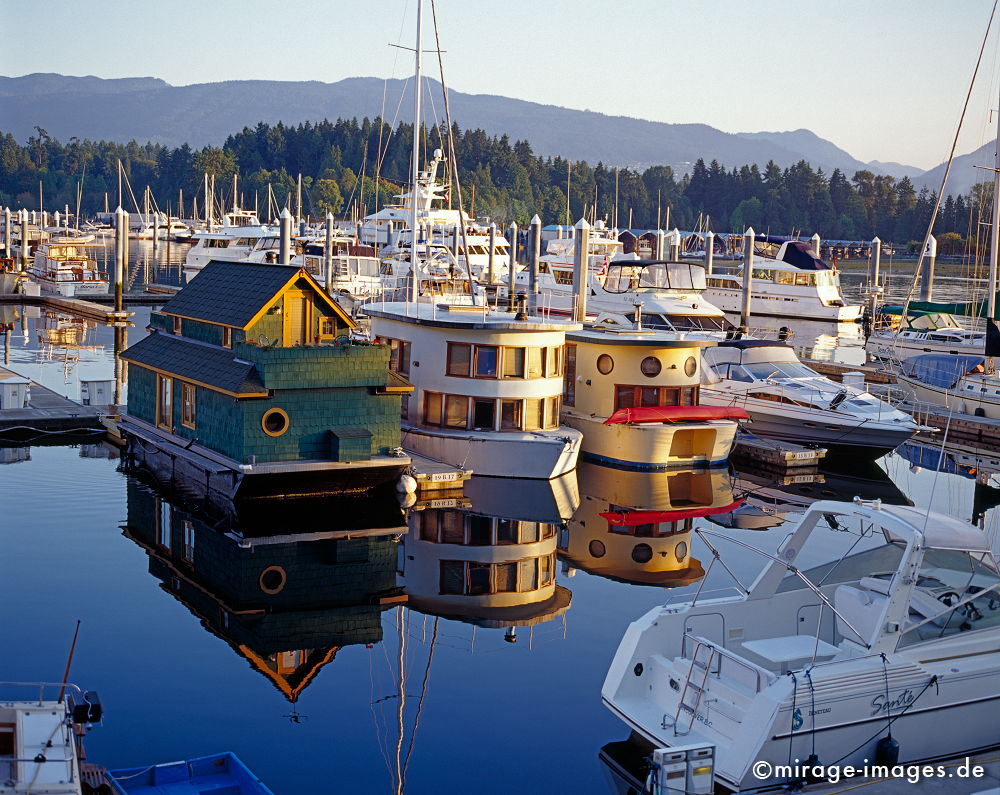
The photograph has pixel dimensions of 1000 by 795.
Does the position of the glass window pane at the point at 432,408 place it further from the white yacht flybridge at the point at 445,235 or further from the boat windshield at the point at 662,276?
the white yacht flybridge at the point at 445,235

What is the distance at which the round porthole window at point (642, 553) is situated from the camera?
70.5 feet

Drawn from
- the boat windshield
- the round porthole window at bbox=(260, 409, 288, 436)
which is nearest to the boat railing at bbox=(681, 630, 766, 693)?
the round porthole window at bbox=(260, 409, 288, 436)

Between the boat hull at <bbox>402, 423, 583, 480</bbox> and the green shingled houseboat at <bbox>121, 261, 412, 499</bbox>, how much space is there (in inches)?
71.1

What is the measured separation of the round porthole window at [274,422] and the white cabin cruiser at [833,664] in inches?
424

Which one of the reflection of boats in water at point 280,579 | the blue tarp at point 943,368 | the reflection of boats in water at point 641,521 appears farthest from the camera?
the blue tarp at point 943,368

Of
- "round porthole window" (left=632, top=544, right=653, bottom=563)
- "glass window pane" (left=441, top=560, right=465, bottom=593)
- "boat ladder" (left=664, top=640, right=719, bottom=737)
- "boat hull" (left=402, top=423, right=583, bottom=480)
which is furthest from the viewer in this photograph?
"boat hull" (left=402, top=423, right=583, bottom=480)

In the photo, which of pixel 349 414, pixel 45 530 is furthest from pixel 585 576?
pixel 45 530

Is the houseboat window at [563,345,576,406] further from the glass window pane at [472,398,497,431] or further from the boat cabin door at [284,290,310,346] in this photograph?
the boat cabin door at [284,290,310,346]

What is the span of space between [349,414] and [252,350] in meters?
2.09

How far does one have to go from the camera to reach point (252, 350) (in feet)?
75.0

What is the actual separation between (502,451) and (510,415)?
1.02m

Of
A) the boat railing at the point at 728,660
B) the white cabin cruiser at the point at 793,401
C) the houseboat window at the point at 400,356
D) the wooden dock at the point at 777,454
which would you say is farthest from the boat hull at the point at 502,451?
the boat railing at the point at 728,660

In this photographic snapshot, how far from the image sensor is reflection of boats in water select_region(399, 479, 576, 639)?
1852cm

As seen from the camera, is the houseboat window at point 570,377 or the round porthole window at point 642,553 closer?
the round porthole window at point 642,553
